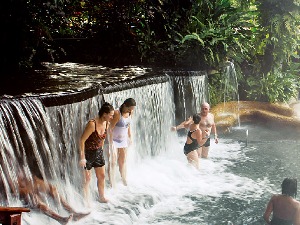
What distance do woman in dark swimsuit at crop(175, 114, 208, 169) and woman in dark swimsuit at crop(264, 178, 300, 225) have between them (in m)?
3.82

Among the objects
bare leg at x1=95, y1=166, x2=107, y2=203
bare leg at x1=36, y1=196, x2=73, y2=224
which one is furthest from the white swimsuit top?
bare leg at x1=36, y1=196, x2=73, y2=224

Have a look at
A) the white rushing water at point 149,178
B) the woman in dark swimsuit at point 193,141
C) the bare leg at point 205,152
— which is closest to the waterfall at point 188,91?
the white rushing water at point 149,178

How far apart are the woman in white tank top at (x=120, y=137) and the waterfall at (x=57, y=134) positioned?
595 millimetres

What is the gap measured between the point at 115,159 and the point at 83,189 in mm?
1119

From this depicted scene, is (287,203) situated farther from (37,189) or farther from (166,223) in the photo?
(37,189)

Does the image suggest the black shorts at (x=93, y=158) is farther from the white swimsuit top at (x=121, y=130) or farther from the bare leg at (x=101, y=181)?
the white swimsuit top at (x=121, y=130)

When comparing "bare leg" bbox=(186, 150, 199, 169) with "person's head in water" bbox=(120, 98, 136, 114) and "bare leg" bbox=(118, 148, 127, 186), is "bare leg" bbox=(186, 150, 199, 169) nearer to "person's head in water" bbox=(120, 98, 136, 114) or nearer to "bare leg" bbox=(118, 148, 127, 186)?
"bare leg" bbox=(118, 148, 127, 186)

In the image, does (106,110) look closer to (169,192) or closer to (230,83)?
(169,192)

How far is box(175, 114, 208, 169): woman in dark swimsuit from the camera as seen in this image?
10094mm

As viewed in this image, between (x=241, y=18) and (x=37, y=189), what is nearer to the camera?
(x=37, y=189)

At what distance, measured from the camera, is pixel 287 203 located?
626 centimetres

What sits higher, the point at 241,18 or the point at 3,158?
the point at 241,18

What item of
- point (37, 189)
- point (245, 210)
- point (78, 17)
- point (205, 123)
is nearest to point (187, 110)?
point (205, 123)

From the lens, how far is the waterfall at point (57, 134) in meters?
Answer: 6.78
